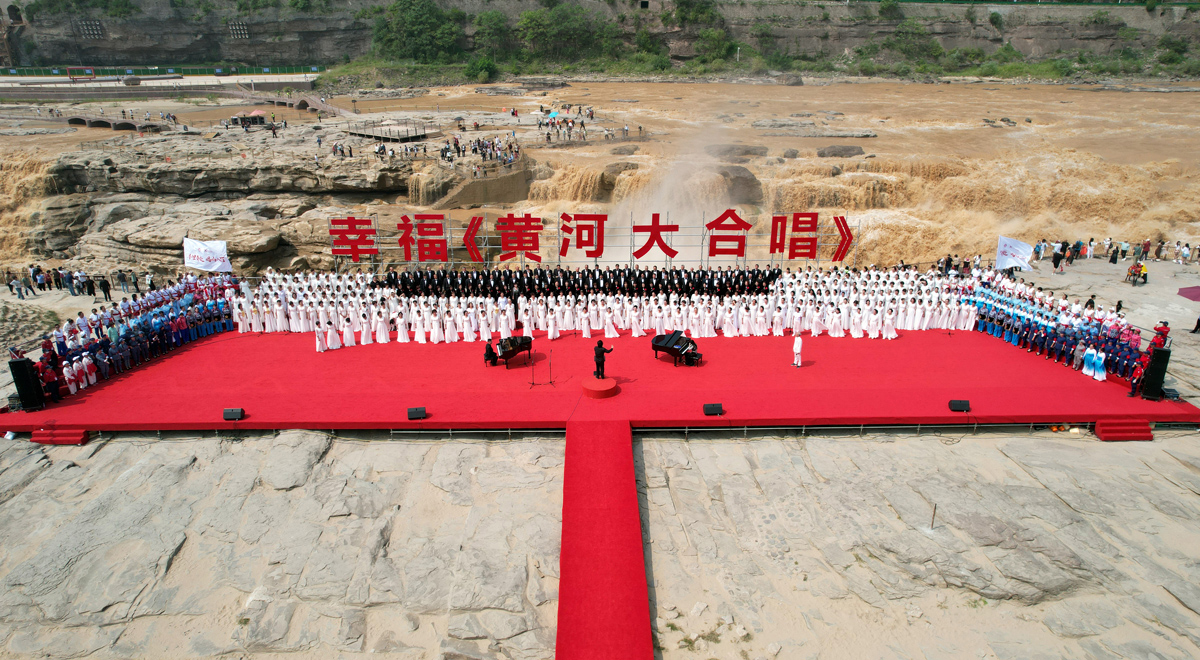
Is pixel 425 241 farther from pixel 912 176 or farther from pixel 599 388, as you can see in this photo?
pixel 912 176

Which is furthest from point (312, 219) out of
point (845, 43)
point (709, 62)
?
point (845, 43)

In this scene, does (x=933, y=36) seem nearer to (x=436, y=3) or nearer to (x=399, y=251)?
(x=436, y=3)

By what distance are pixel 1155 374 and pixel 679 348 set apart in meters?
10.1

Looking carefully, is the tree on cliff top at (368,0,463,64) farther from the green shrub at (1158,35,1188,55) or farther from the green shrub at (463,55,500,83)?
the green shrub at (1158,35,1188,55)

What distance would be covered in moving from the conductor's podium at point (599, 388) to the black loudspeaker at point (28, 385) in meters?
11.6

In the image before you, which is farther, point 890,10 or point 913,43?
point 890,10

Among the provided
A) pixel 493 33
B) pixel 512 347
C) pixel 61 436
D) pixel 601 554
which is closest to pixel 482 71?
pixel 493 33

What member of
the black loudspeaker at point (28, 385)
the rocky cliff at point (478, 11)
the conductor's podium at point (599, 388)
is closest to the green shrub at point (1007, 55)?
the rocky cliff at point (478, 11)

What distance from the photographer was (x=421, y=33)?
209ft

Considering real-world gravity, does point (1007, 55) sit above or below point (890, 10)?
below

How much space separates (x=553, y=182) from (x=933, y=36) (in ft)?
180

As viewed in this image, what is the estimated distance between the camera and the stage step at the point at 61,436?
13.3 meters

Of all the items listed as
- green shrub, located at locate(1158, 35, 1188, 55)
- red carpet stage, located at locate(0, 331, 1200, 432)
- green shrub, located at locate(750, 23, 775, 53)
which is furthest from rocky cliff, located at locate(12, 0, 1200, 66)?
red carpet stage, located at locate(0, 331, 1200, 432)

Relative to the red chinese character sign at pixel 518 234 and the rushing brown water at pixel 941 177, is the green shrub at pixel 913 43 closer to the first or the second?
the rushing brown water at pixel 941 177
